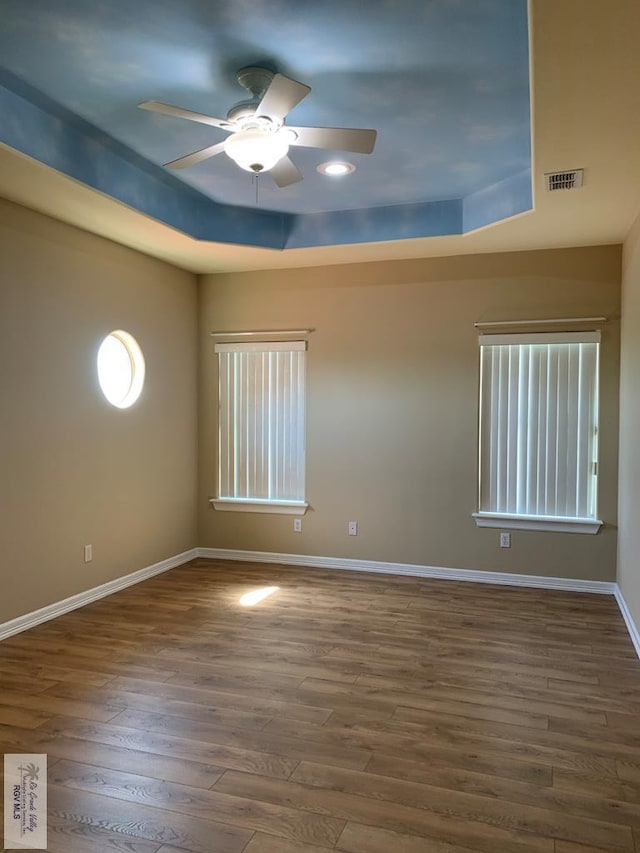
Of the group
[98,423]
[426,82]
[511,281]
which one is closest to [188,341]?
[98,423]

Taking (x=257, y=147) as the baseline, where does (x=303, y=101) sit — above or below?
above

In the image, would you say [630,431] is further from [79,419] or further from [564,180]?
[79,419]

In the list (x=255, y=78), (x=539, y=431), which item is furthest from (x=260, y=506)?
(x=255, y=78)

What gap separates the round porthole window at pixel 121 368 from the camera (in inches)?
185

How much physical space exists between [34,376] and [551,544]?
155 inches

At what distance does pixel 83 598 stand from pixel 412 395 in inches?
117

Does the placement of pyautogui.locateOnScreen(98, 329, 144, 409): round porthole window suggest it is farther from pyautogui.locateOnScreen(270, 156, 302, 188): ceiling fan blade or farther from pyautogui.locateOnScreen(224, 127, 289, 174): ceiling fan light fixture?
pyautogui.locateOnScreen(224, 127, 289, 174): ceiling fan light fixture

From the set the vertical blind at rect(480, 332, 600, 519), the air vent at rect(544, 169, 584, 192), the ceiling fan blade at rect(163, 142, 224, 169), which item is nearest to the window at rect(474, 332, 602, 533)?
the vertical blind at rect(480, 332, 600, 519)

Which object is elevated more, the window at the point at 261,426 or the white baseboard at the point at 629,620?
the window at the point at 261,426

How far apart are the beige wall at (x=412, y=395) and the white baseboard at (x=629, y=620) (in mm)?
303

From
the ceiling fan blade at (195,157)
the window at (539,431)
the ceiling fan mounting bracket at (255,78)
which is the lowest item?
the window at (539,431)

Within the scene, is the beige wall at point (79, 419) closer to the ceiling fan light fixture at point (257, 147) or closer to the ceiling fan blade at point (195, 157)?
the ceiling fan blade at point (195, 157)

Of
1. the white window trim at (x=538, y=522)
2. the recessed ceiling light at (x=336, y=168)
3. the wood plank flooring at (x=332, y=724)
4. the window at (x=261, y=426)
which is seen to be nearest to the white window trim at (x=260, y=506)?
the window at (x=261, y=426)

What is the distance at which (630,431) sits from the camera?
4012 mm
